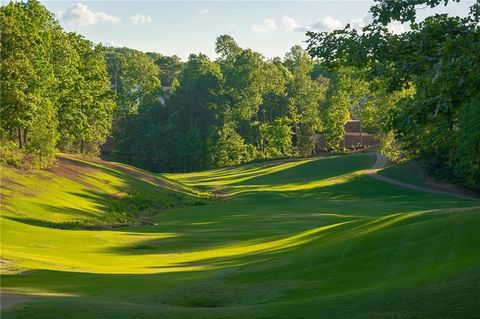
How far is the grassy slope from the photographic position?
16.5 meters

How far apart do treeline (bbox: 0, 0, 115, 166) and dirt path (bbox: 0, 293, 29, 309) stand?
133 feet

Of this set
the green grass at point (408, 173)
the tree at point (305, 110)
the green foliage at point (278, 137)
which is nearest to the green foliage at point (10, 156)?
the green grass at point (408, 173)

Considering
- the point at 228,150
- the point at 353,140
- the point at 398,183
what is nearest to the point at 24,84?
the point at 398,183

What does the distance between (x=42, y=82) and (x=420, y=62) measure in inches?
2157

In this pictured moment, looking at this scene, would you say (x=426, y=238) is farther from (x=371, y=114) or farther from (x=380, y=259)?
(x=371, y=114)

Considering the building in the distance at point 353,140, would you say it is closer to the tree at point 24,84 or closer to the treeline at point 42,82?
the treeline at point 42,82

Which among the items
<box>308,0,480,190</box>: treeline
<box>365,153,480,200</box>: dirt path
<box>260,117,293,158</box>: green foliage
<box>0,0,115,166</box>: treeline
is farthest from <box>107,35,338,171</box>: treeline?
<box>308,0,480,190</box>: treeline

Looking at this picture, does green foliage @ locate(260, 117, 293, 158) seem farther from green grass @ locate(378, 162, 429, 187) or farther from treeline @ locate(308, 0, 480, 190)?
treeline @ locate(308, 0, 480, 190)

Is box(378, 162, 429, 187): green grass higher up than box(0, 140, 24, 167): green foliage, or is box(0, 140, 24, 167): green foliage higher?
box(0, 140, 24, 167): green foliage

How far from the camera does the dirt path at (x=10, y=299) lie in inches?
662

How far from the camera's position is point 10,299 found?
17.6m

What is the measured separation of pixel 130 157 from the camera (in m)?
135

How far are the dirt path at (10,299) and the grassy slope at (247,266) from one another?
1.41 feet

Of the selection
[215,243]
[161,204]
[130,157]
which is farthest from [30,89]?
[130,157]
